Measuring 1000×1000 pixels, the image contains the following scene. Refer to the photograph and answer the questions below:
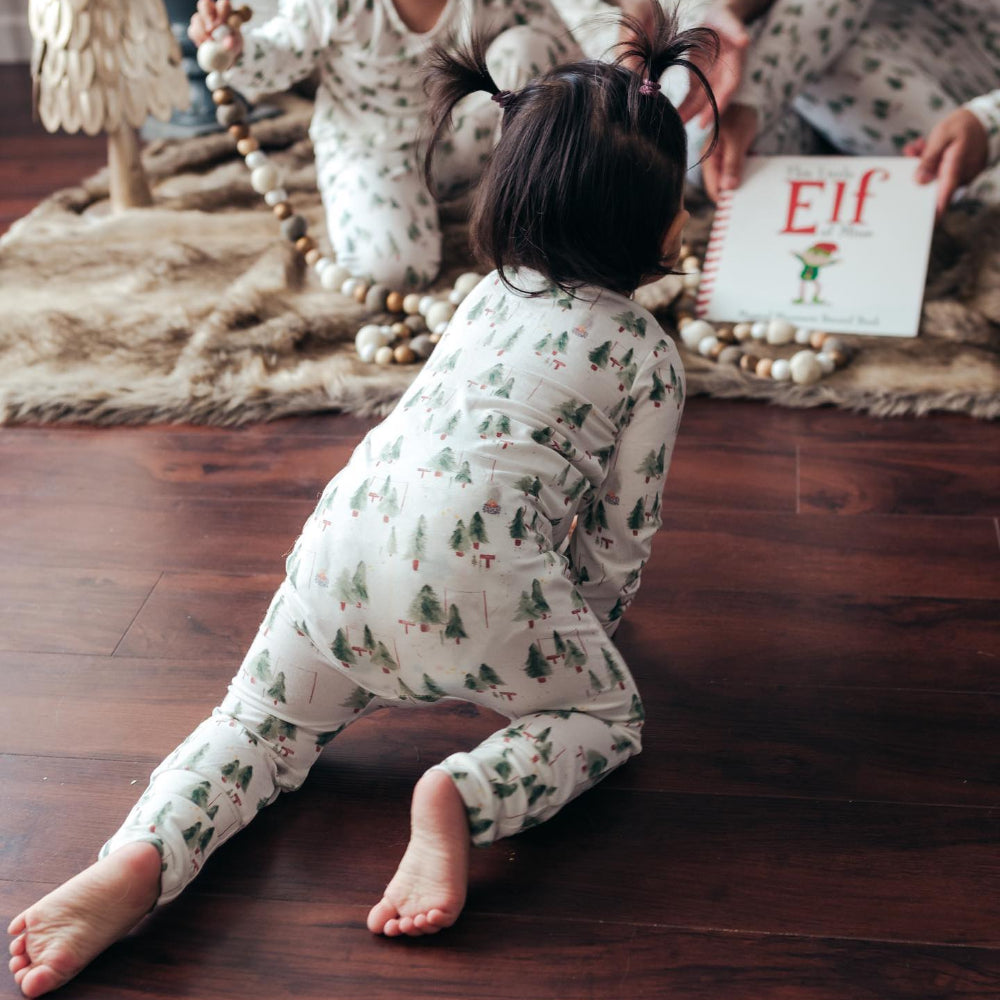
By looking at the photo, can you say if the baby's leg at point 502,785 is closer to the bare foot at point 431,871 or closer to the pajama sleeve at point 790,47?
the bare foot at point 431,871

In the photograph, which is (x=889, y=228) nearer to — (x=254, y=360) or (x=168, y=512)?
(x=254, y=360)

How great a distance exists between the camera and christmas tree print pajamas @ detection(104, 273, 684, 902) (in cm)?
78

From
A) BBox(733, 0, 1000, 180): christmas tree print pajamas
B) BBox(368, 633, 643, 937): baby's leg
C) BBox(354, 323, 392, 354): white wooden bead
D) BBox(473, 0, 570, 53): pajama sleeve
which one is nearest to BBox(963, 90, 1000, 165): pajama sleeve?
BBox(733, 0, 1000, 180): christmas tree print pajamas

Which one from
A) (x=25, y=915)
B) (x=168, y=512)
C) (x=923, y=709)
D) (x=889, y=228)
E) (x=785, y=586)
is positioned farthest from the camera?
(x=889, y=228)

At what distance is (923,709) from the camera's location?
37.7 inches

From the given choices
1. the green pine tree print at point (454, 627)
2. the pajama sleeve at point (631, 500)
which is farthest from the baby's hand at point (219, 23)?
the green pine tree print at point (454, 627)

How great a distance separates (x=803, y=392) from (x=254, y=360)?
2.20ft

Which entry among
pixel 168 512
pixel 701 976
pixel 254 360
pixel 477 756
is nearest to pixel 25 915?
pixel 477 756

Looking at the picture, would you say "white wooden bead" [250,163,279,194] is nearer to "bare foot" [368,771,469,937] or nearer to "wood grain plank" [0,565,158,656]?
"wood grain plank" [0,565,158,656]

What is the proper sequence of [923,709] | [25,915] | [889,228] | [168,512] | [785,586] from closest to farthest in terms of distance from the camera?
1. [25,915]
2. [923,709]
3. [785,586]
4. [168,512]
5. [889,228]

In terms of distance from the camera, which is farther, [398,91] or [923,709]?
[398,91]

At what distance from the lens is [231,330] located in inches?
60.3

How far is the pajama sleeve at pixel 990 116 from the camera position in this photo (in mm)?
1515

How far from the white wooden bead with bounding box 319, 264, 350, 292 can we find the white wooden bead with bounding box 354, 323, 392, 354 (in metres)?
0.15
